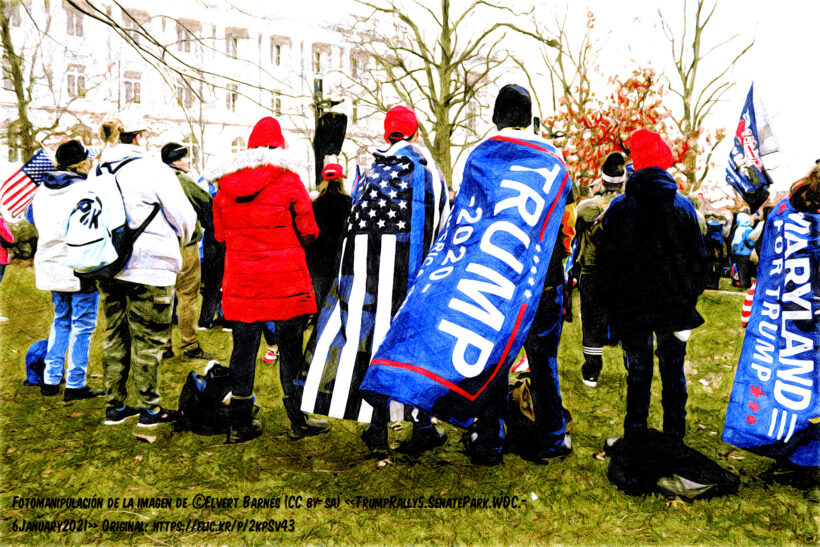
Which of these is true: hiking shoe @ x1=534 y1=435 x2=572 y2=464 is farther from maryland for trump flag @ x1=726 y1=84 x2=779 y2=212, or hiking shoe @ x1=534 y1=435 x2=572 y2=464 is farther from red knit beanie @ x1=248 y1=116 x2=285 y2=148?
red knit beanie @ x1=248 y1=116 x2=285 y2=148

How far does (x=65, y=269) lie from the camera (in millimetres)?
4719

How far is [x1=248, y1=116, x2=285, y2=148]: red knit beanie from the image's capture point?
396cm

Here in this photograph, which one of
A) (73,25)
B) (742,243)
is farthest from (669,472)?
(742,243)

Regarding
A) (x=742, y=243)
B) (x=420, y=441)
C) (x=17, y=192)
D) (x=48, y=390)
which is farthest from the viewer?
(x=742, y=243)

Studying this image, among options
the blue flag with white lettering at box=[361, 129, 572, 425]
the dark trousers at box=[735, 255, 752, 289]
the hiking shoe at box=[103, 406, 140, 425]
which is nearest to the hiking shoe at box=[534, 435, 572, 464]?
the blue flag with white lettering at box=[361, 129, 572, 425]

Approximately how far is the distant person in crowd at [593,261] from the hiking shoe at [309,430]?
272 cm

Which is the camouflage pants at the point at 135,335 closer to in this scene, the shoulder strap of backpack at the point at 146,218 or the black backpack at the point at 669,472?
the shoulder strap of backpack at the point at 146,218

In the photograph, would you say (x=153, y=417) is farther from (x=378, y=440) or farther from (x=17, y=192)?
(x=17, y=192)

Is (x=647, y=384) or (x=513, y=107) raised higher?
(x=513, y=107)

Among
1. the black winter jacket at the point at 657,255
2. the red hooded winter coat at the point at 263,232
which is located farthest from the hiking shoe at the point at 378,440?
the black winter jacket at the point at 657,255

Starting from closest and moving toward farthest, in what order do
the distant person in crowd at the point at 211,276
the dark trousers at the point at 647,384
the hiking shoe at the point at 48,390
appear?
the dark trousers at the point at 647,384, the hiking shoe at the point at 48,390, the distant person in crowd at the point at 211,276

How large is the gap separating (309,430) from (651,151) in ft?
10.3

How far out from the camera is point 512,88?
3596mm

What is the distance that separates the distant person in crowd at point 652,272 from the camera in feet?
11.1
